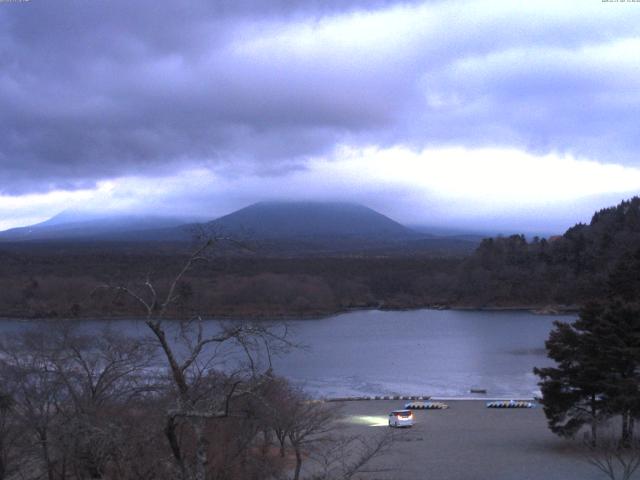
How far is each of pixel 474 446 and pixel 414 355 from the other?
15019 mm

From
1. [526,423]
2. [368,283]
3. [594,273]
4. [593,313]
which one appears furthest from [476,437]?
[368,283]

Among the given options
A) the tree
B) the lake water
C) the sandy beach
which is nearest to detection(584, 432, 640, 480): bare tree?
the sandy beach

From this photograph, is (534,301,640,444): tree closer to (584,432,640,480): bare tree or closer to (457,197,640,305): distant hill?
(584,432,640,480): bare tree

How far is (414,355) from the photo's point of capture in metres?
27.4

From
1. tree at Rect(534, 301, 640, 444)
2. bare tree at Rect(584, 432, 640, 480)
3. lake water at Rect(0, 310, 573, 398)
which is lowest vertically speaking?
lake water at Rect(0, 310, 573, 398)

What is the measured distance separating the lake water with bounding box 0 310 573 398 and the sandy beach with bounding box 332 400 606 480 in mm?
2958

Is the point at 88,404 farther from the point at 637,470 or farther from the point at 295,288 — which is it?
the point at 295,288

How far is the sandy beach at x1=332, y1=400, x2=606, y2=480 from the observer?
402 inches

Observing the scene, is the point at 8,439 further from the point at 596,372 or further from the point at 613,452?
the point at 596,372

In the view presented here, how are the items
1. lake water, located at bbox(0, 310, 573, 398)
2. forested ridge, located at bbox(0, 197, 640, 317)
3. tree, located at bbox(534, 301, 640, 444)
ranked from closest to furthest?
tree, located at bbox(534, 301, 640, 444) < lake water, located at bbox(0, 310, 573, 398) < forested ridge, located at bbox(0, 197, 640, 317)

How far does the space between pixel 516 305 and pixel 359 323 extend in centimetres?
1473

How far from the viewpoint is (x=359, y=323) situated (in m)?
39.2

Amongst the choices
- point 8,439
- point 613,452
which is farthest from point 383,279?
point 8,439

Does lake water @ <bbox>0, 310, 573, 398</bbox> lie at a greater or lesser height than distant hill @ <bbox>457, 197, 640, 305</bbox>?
lesser
